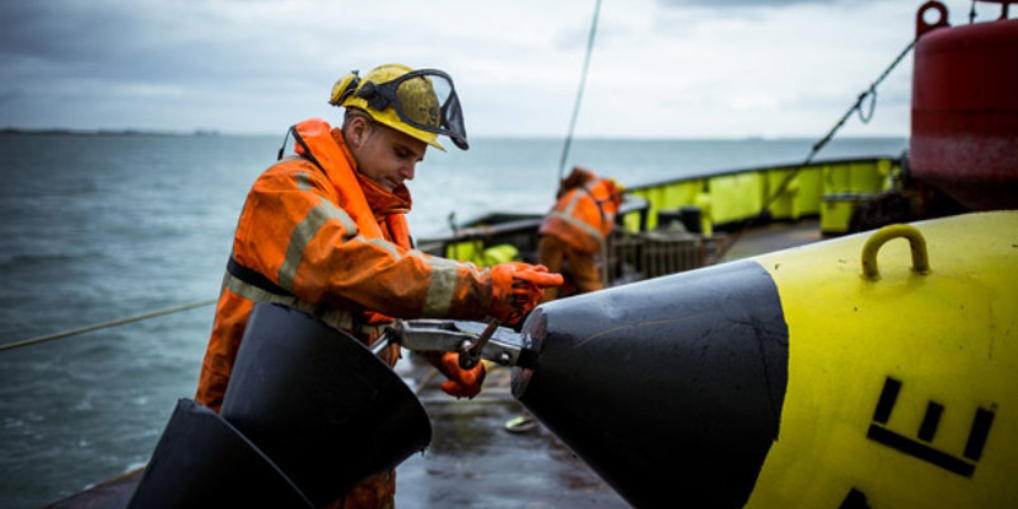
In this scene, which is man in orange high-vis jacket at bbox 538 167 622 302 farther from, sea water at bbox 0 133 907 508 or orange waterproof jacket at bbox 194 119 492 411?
orange waterproof jacket at bbox 194 119 492 411

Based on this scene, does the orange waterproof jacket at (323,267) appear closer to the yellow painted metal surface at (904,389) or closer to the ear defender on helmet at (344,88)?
the ear defender on helmet at (344,88)

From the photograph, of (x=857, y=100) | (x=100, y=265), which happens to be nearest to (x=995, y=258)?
(x=857, y=100)

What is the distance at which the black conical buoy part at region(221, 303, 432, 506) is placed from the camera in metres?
1.72

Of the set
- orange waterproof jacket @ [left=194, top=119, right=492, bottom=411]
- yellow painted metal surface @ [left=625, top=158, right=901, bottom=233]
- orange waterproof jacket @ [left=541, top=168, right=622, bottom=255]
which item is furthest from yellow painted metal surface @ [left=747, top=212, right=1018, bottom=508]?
yellow painted metal surface @ [left=625, top=158, right=901, bottom=233]

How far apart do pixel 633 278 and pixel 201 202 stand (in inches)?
2128

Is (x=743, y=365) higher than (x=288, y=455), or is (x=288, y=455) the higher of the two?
(x=743, y=365)

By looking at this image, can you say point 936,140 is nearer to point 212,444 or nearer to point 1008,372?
point 1008,372

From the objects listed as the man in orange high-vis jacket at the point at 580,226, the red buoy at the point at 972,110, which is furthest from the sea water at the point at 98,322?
the red buoy at the point at 972,110

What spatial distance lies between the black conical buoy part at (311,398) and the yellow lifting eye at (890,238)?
1112 mm

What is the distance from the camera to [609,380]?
6.08ft

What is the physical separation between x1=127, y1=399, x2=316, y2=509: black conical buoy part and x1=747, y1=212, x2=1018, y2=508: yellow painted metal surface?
3.57ft

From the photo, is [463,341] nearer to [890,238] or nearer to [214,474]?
[214,474]

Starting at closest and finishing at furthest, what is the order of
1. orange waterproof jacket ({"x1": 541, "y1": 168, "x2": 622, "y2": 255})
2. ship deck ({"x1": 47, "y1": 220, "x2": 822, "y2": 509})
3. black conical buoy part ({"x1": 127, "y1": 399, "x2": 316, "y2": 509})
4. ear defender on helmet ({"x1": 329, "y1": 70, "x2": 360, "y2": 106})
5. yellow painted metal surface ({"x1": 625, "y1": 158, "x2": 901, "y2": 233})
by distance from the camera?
black conical buoy part ({"x1": 127, "y1": 399, "x2": 316, "y2": 509}) < ear defender on helmet ({"x1": 329, "y1": 70, "x2": 360, "y2": 106}) < ship deck ({"x1": 47, "y1": 220, "x2": 822, "y2": 509}) < orange waterproof jacket ({"x1": 541, "y1": 168, "x2": 622, "y2": 255}) < yellow painted metal surface ({"x1": 625, "y1": 158, "x2": 901, "y2": 233})

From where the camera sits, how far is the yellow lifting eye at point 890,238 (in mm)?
1766
